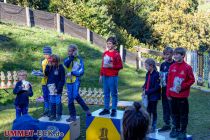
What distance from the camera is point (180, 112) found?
6.59 metres

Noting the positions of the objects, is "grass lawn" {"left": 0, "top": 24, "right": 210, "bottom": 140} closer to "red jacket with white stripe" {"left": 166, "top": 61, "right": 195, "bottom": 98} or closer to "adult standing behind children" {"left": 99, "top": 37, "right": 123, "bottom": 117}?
"adult standing behind children" {"left": 99, "top": 37, "right": 123, "bottom": 117}

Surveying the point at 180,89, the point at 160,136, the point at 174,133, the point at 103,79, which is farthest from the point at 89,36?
the point at 180,89

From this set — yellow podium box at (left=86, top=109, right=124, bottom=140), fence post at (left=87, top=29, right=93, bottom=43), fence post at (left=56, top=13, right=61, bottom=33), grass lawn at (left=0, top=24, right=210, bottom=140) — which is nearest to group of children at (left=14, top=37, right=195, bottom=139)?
yellow podium box at (left=86, top=109, right=124, bottom=140)

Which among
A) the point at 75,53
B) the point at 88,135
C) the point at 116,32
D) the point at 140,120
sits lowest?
the point at 88,135

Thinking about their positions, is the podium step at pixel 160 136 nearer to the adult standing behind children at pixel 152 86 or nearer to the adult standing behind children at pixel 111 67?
the adult standing behind children at pixel 152 86

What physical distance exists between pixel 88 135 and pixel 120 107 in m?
3.19

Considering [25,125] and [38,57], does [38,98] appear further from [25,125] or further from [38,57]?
[25,125]

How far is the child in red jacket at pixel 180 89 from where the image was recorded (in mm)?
6523

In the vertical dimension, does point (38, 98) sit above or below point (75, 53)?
below

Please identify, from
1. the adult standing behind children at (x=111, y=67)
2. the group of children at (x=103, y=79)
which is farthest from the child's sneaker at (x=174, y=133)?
the adult standing behind children at (x=111, y=67)

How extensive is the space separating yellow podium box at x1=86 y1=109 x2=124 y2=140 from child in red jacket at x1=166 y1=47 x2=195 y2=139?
1423mm

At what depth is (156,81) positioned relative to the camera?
7.34 m

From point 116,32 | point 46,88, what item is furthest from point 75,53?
point 116,32

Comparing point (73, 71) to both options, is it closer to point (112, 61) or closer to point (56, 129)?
point (112, 61)
